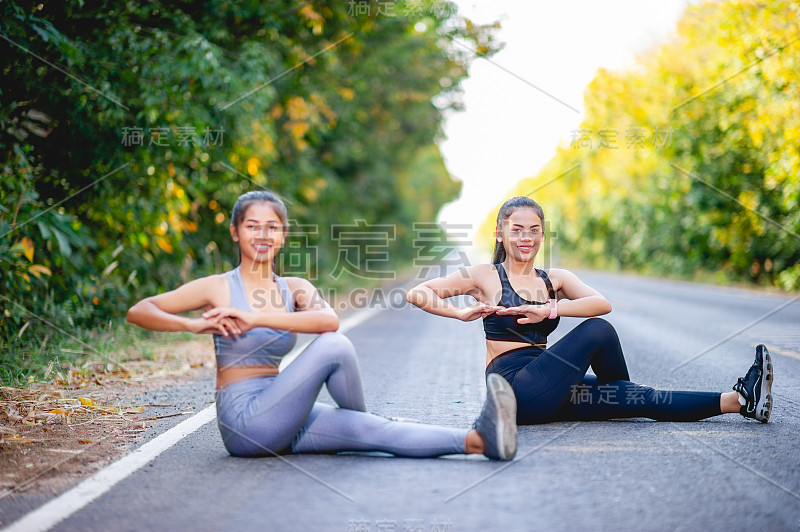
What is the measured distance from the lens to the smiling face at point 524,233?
5059 millimetres

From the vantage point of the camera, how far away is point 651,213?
113 ft

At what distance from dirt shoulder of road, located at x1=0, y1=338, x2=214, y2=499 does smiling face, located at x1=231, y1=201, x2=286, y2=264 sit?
139cm

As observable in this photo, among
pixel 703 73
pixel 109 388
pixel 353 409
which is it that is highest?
pixel 703 73

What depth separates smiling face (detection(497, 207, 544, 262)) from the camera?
5.06m

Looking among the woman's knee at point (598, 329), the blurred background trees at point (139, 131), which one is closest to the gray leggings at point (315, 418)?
the woman's knee at point (598, 329)

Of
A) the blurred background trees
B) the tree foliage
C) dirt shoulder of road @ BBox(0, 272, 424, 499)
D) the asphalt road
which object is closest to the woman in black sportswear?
the asphalt road

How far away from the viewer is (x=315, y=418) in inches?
171

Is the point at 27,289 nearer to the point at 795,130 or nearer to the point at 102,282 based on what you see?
the point at 102,282

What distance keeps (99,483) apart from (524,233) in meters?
2.82

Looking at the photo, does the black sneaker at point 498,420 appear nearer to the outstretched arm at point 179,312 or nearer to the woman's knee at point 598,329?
the woman's knee at point 598,329

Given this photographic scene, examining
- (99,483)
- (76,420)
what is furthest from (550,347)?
(76,420)

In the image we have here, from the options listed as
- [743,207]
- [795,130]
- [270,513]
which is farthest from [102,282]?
[743,207]

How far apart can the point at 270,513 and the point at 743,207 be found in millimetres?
23393

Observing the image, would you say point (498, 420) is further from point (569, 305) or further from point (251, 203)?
point (251, 203)
